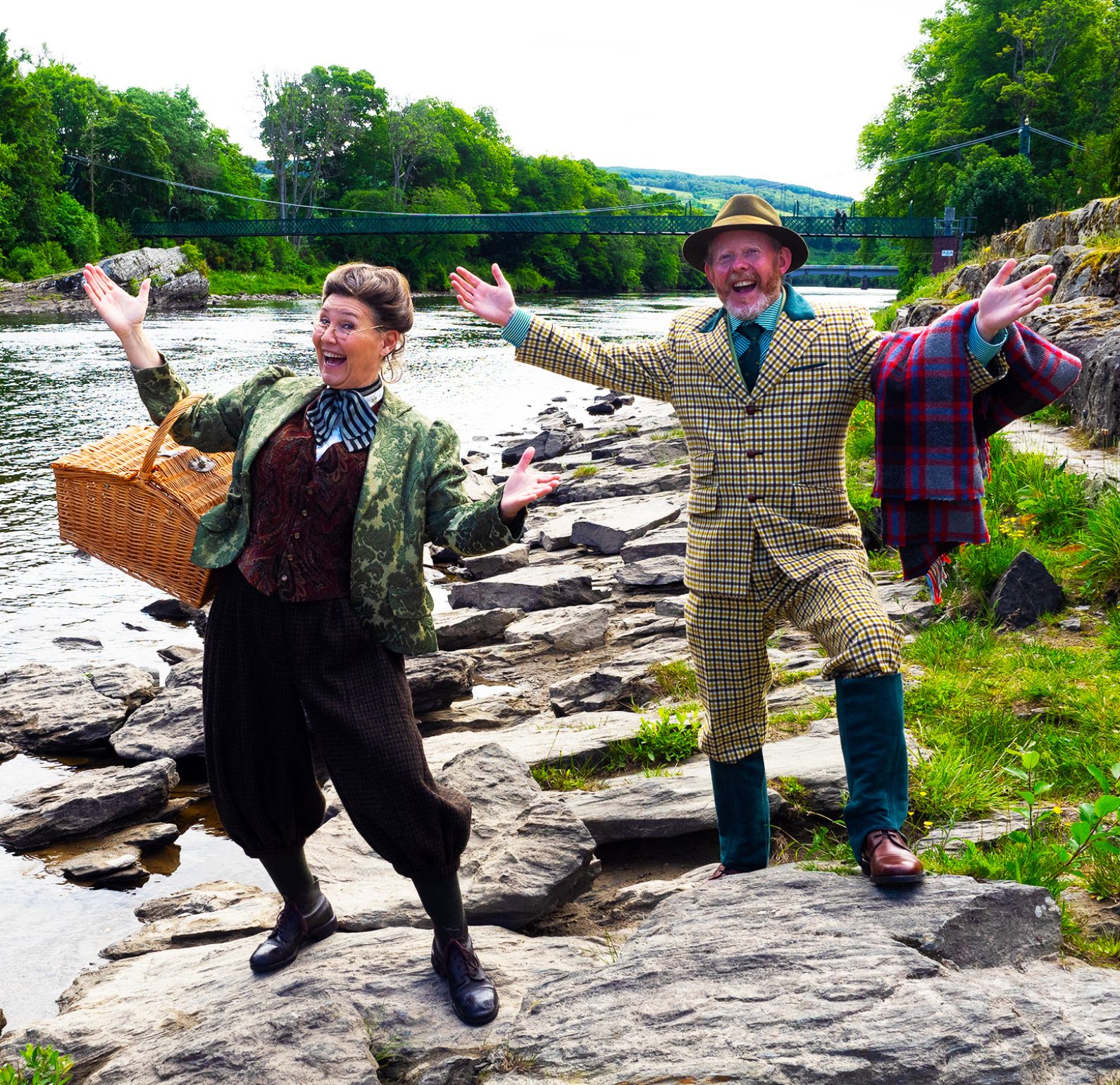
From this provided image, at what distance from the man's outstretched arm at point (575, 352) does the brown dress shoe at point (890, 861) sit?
4.66 ft

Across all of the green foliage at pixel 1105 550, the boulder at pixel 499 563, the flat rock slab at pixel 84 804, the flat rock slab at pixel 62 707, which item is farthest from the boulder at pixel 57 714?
the green foliage at pixel 1105 550

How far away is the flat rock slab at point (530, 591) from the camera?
8.51 metres

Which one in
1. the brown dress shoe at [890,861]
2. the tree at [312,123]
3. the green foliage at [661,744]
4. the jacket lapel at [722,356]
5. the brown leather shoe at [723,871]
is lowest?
the green foliage at [661,744]

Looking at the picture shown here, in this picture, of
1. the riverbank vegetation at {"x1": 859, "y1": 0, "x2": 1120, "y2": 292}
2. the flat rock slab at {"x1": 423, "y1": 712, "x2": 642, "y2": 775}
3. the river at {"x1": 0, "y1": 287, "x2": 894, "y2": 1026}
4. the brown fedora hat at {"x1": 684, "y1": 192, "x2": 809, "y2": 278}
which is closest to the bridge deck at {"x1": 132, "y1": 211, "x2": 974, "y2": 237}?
the riverbank vegetation at {"x1": 859, "y1": 0, "x2": 1120, "y2": 292}

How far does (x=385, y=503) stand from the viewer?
3027mm

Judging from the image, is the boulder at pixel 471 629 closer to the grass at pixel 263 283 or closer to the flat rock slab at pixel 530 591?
the flat rock slab at pixel 530 591

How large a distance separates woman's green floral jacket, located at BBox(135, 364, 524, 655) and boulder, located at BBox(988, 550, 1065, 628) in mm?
3651

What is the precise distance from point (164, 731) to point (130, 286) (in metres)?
43.5

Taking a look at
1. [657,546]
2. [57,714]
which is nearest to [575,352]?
[57,714]

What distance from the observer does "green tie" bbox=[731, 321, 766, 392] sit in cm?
336

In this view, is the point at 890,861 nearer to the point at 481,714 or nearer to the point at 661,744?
the point at 661,744

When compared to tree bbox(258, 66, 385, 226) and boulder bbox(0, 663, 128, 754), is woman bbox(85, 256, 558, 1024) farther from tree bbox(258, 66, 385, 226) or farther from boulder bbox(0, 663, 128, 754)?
tree bbox(258, 66, 385, 226)

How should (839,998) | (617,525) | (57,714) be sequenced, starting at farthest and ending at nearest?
(617,525)
(57,714)
(839,998)

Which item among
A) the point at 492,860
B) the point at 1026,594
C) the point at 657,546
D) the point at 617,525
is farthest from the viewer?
the point at 617,525
